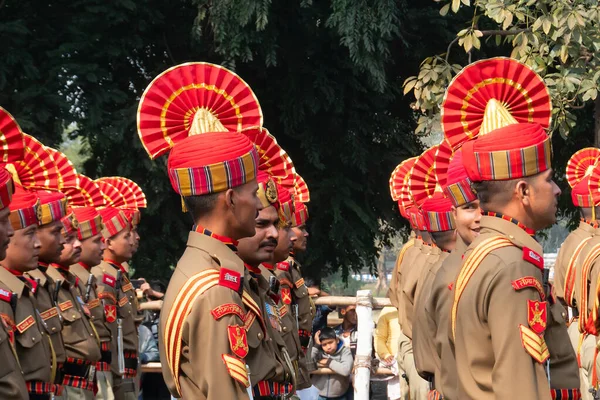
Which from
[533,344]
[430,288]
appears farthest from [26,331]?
[533,344]

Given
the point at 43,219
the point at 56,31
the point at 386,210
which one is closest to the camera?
the point at 43,219

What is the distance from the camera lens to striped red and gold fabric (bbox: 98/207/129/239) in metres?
11.4

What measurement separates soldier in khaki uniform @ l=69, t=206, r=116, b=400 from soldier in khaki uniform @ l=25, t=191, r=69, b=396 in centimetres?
146

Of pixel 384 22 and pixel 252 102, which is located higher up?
pixel 384 22

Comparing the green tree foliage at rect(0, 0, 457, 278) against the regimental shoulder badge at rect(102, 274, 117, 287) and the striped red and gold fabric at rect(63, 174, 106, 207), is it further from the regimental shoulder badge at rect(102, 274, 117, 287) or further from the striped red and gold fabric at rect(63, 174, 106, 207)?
the regimental shoulder badge at rect(102, 274, 117, 287)

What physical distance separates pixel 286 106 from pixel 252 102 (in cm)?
856

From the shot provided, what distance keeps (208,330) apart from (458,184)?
2.59 m

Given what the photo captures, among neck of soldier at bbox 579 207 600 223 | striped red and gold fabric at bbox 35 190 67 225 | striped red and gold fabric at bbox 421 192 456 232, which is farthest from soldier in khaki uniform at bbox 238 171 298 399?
neck of soldier at bbox 579 207 600 223

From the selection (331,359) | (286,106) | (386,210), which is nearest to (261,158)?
(331,359)

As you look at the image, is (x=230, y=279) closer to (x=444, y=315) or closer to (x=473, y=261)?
(x=473, y=261)

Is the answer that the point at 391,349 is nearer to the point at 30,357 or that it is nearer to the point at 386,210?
the point at 386,210

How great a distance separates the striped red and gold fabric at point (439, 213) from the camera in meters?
8.95

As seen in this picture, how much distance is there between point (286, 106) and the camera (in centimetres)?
1403

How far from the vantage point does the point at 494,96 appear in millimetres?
5504
